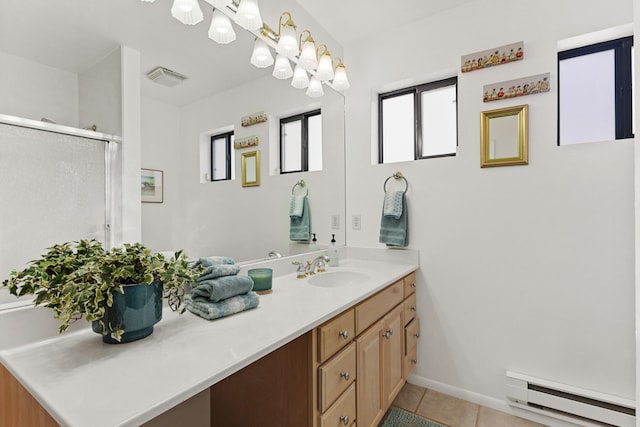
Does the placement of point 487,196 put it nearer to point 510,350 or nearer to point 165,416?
point 510,350

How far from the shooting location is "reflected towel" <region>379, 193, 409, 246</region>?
2018mm

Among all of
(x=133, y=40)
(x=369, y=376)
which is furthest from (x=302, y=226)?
(x=133, y=40)

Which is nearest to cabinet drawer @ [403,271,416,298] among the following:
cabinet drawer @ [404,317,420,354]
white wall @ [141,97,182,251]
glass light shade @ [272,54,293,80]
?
cabinet drawer @ [404,317,420,354]

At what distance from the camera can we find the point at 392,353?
1607mm

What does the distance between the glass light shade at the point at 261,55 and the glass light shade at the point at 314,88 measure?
14.6 inches

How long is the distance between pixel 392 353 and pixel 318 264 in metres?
0.64

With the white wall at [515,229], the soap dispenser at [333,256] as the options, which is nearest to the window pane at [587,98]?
the white wall at [515,229]

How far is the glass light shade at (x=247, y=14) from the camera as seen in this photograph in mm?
1452

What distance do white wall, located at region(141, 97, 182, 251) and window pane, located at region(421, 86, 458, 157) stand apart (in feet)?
5.14

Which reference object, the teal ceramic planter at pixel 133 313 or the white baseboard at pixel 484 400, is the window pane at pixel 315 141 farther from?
the white baseboard at pixel 484 400

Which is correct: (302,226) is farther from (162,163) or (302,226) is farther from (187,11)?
(187,11)

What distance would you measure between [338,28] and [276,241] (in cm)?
157

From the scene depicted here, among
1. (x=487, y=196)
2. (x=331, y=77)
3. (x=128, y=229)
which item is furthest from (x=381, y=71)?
(x=128, y=229)

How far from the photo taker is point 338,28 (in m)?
2.16
